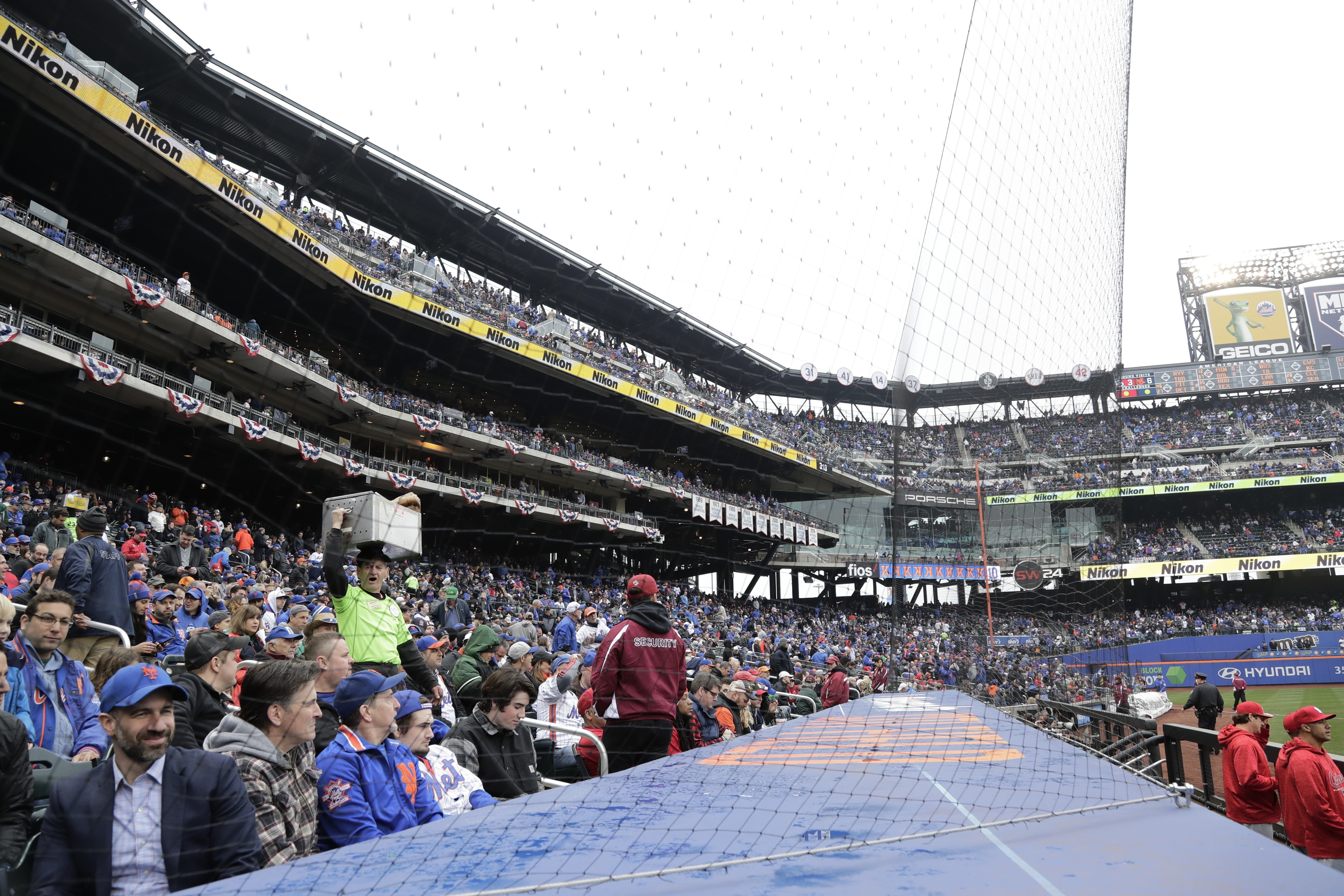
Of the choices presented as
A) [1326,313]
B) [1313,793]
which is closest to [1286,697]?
[1313,793]

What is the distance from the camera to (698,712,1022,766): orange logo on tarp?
3.71m

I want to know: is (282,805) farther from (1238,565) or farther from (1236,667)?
(1238,565)

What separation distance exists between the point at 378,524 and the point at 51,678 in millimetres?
1528

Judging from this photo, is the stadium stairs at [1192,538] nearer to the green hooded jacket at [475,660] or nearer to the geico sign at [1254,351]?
the geico sign at [1254,351]

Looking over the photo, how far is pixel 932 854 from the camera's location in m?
2.16

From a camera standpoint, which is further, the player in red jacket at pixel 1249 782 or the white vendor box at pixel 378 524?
the player in red jacket at pixel 1249 782

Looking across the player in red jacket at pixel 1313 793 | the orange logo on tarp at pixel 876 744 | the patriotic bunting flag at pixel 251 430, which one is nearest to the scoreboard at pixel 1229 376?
the patriotic bunting flag at pixel 251 430

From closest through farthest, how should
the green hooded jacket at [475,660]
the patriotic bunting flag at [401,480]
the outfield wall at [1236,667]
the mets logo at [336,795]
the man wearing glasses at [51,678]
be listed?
the mets logo at [336,795], the man wearing glasses at [51,678], the green hooded jacket at [475,660], the patriotic bunting flag at [401,480], the outfield wall at [1236,667]

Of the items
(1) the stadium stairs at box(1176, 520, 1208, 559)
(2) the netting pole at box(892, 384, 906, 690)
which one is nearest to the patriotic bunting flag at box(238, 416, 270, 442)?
(2) the netting pole at box(892, 384, 906, 690)

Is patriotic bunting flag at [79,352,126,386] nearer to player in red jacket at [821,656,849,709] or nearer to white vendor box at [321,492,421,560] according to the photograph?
white vendor box at [321,492,421,560]

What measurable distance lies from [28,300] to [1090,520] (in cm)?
1745

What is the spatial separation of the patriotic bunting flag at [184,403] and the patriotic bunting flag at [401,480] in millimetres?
5303

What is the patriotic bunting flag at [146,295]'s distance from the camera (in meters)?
12.4

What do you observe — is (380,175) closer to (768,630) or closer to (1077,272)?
(768,630)
